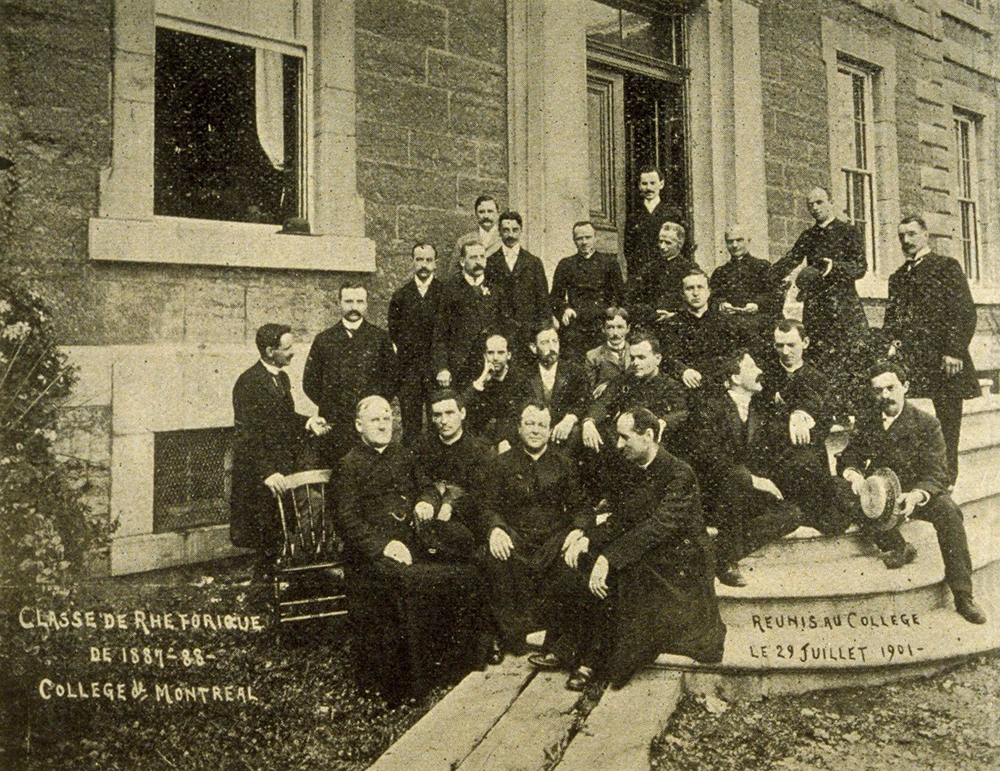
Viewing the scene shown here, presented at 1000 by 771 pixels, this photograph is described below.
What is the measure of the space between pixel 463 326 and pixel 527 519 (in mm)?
1204

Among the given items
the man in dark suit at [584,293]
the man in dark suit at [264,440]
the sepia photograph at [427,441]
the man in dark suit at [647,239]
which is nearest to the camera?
the sepia photograph at [427,441]

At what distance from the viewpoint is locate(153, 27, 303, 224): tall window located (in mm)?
3758

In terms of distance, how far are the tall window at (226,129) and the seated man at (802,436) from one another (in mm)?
2619

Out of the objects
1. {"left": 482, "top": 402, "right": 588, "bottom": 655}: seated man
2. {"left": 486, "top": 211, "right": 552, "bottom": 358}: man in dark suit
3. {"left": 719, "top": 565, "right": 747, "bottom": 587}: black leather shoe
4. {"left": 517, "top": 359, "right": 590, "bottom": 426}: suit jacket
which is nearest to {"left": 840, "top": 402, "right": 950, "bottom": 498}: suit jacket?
{"left": 719, "top": 565, "right": 747, "bottom": 587}: black leather shoe

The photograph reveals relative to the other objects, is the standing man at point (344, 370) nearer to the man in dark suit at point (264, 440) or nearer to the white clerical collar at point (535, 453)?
the man in dark suit at point (264, 440)

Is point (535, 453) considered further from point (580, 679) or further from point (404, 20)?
point (404, 20)

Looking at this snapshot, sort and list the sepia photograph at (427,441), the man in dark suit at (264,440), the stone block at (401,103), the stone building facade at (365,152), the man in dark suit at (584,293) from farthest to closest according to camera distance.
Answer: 1. the man in dark suit at (584,293)
2. the stone block at (401,103)
3. the man in dark suit at (264,440)
4. the stone building facade at (365,152)
5. the sepia photograph at (427,441)

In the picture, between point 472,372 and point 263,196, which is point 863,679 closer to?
point 472,372

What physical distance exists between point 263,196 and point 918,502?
3.47 meters

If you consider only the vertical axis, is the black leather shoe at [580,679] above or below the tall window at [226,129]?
below

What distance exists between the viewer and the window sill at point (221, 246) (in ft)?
11.7

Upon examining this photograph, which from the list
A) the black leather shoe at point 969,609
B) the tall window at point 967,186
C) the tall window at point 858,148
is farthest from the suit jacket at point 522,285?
the tall window at point 967,186

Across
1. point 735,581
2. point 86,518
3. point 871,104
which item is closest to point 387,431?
point 86,518

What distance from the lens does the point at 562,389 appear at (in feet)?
13.8
